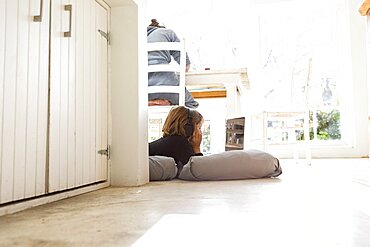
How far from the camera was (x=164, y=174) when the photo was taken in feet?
7.16

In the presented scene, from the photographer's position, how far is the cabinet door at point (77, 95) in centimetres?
142

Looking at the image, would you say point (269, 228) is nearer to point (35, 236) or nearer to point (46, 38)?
point (35, 236)

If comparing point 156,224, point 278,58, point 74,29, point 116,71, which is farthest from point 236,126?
point 278,58

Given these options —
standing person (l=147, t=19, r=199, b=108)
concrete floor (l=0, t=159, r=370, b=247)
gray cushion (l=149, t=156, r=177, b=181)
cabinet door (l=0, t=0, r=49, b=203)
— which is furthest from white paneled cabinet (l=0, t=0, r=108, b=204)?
standing person (l=147, t=19, r=199, b=108)

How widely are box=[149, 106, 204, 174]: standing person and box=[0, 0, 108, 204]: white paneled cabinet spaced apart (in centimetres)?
55

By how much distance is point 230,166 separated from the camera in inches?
83.9

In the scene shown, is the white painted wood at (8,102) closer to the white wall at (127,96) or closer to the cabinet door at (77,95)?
the cabinet door at (77,95)

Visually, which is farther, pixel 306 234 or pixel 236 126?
pixel 236 126

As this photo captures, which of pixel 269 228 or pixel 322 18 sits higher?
pixel 322 18

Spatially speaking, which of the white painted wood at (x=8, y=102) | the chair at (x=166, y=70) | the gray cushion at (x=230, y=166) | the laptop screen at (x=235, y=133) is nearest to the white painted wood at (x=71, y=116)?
the white painted wood at (x=8, y=102)

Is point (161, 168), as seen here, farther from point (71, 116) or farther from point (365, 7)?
point (365, 7)

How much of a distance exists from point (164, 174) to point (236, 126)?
0.97m

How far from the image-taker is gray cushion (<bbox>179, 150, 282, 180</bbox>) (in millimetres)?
2117

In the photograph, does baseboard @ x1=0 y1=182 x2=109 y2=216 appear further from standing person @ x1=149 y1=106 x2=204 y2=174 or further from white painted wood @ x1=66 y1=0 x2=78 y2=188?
standing person @ x1=149 y1=106 x2=204 y2=174
